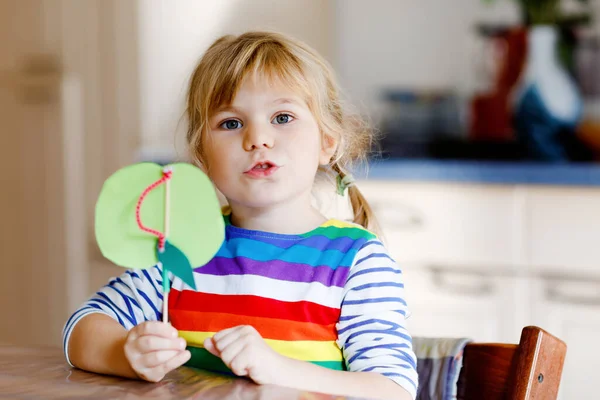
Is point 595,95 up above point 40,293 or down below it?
above

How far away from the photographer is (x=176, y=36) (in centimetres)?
254

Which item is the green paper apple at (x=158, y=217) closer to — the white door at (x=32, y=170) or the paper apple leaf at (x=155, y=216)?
the paper apple leaf at (x=155, y=216)

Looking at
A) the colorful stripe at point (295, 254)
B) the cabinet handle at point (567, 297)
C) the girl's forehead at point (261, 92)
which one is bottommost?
the cabinet handle at point (567, 297)

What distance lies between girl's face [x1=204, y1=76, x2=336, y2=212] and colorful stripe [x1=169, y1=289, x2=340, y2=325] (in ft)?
0.34

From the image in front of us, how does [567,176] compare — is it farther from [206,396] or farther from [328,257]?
[206,396]

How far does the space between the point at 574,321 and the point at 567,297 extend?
0.19ft

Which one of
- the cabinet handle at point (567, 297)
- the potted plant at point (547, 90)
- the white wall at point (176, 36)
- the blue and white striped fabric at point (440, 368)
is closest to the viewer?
the blue and white striped fabric at point (440, 368)

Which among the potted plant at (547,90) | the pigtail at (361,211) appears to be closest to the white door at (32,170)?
the potted plant at (547,90)

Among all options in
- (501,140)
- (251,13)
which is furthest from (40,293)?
(501,140)

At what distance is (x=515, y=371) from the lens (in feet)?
2.77

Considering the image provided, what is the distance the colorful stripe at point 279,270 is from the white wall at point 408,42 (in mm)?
1714

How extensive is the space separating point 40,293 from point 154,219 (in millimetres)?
2215

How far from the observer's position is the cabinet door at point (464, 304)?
1.94m

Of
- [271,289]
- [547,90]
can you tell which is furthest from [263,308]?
[547,90]
